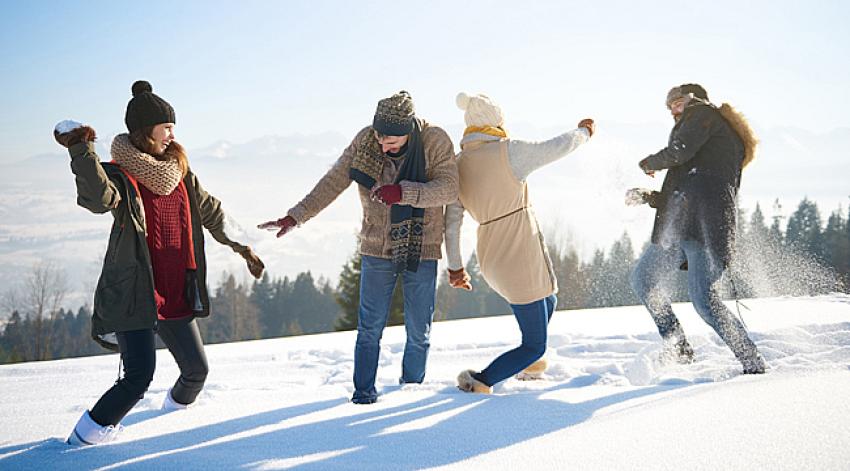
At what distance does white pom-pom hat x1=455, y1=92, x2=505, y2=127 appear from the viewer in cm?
402

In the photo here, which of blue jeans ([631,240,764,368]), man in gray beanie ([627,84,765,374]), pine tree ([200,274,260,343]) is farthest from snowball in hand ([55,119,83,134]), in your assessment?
pine tree ([200,274,260,343])

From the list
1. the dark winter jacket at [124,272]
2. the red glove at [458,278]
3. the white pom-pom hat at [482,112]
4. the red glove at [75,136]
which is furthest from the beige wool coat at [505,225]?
the red glove at [75,136]

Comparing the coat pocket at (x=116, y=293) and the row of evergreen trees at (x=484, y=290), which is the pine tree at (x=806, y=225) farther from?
the coat pocket at (x=116, y=293)

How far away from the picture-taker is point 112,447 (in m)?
3.07

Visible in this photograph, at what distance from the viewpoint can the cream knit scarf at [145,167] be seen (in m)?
3.24

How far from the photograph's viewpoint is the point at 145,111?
333 cm

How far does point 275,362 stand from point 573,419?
3.11m

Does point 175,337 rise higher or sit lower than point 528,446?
higher

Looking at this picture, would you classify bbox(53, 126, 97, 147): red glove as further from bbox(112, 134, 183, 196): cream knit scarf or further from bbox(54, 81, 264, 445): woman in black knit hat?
bbox(112, 134, 183, 196): cream knit scarf

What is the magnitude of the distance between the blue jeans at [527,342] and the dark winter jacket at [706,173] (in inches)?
49.2

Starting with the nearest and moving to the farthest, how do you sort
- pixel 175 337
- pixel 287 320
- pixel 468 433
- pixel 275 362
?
pixel 468 433 → pixel 175 337 → pixel 275 362 → pixel 287 320

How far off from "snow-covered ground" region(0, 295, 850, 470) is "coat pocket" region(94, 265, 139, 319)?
1.99 feet

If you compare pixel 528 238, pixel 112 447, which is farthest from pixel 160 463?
pixel 528 238

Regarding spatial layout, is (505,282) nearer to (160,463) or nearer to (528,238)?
(528,238)
